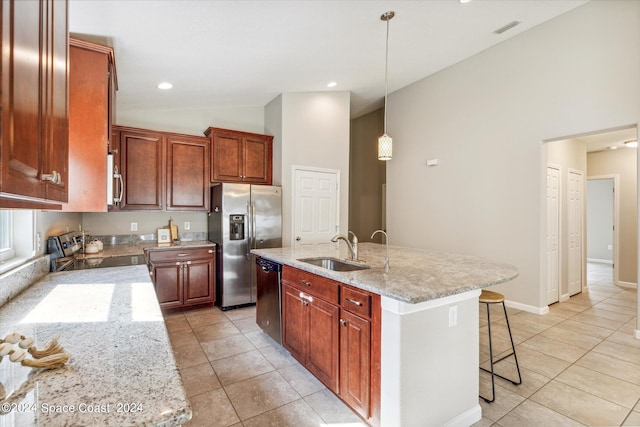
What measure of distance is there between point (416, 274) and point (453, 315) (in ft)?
1.05

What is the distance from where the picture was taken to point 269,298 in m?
3.02

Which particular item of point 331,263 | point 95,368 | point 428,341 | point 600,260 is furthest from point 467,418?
point 600,260

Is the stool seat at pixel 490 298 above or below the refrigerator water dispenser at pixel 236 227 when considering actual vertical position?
below

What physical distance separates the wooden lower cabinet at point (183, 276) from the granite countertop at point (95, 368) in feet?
7.02

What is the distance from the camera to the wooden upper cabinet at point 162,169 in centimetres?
386

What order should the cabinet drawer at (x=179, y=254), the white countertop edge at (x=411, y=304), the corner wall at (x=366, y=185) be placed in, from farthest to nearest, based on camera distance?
the corner wall at (x=366, y=185)
the cabinet drawer at (x=179, y=254)
the white countertop edge at (x=411, y=304)

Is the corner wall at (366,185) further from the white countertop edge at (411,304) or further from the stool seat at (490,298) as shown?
the white countertop edge at (411,304)

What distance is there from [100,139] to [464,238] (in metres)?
4.43

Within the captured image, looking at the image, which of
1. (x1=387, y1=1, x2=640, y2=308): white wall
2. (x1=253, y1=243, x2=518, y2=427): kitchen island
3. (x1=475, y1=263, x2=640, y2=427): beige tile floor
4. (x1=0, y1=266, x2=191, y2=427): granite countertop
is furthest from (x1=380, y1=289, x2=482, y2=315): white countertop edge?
(x1=387, y1=1, x2=640, y2=308): white wall

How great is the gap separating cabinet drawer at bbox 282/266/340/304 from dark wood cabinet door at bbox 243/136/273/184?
236 centimetres

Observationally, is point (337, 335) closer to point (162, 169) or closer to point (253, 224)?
point (253, 224)

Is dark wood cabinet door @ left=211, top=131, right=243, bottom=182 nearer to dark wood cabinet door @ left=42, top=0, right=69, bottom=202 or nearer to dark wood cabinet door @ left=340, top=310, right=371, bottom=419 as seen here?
dark wood cabinet door @ left=340, top=310, right=371, bottom=419

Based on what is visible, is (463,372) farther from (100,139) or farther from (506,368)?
(100,139)

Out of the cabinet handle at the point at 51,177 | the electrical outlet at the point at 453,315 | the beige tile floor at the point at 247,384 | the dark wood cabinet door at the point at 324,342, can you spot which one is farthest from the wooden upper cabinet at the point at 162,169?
the electrical outlet at the point at 453,315
